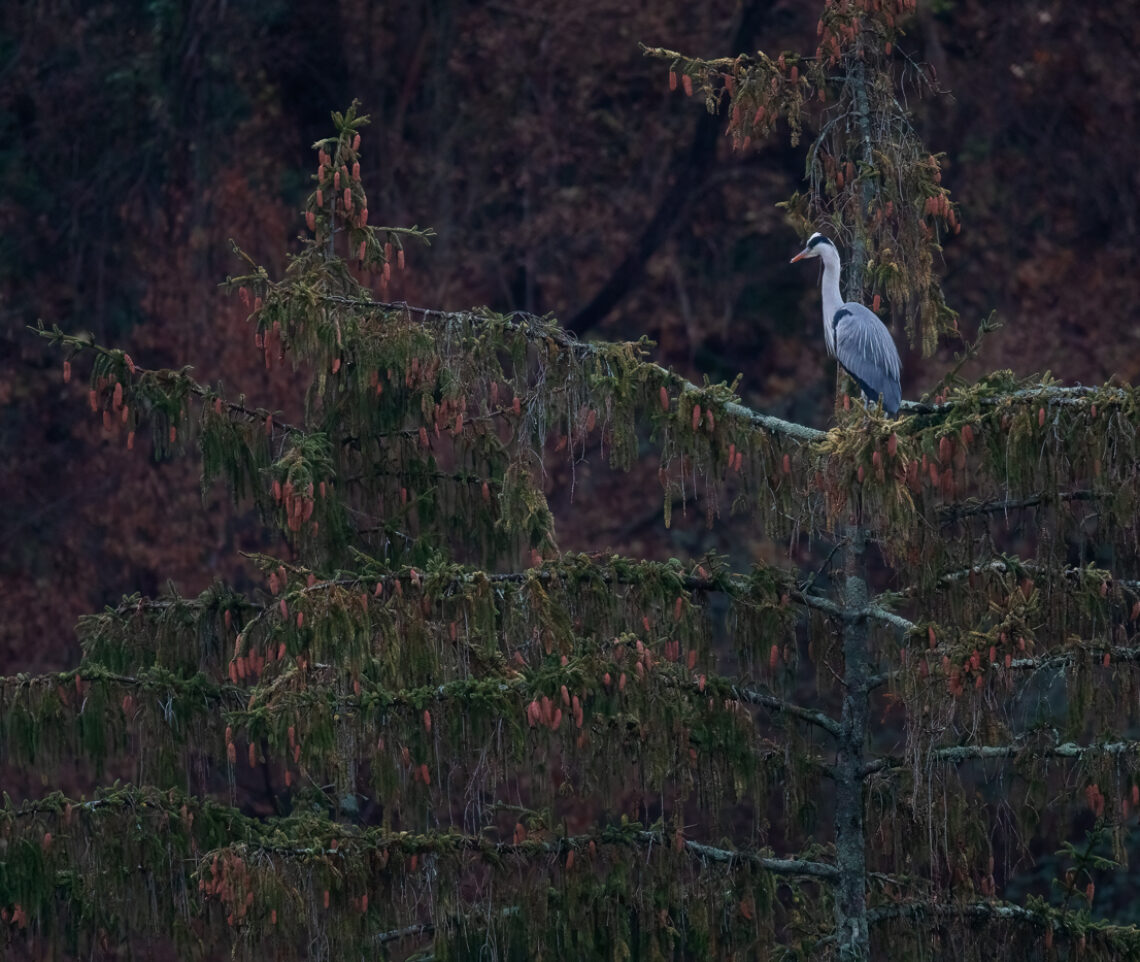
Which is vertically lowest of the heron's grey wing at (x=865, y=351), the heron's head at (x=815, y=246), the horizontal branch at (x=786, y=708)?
the horizontal branch at (x=786, y=708)

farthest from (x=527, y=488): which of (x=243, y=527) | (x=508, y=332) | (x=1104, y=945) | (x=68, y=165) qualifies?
(x=68, y=165)

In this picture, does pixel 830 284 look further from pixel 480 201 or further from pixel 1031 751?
pixel 480 201

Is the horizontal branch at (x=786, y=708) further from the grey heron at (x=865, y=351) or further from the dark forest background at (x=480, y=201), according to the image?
the dark forest background at (x=480, y=201)

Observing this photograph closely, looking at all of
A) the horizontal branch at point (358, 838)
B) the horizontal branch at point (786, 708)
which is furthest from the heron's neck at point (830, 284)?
the horizontal branch at point (358, 838)

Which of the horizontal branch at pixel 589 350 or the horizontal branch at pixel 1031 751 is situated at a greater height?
the horizontal branch at pixel 589 350

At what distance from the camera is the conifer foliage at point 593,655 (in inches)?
216

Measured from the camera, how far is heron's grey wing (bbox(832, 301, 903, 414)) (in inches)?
277

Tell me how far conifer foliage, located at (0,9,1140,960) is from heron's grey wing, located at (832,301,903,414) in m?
0.35

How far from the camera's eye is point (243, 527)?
1562 centimetres

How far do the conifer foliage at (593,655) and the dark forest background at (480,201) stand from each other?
851cm

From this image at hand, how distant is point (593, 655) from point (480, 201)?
11.4 m

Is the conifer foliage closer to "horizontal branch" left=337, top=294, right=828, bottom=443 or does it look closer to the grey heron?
"horizontal branch" left=337, top=294, right=828, bottom=443

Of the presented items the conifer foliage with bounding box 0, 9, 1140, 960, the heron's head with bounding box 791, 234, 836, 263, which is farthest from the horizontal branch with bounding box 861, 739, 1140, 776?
the heron's head with bounding box 791, 234, 836, 263

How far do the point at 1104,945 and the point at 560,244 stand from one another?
36.5ft
